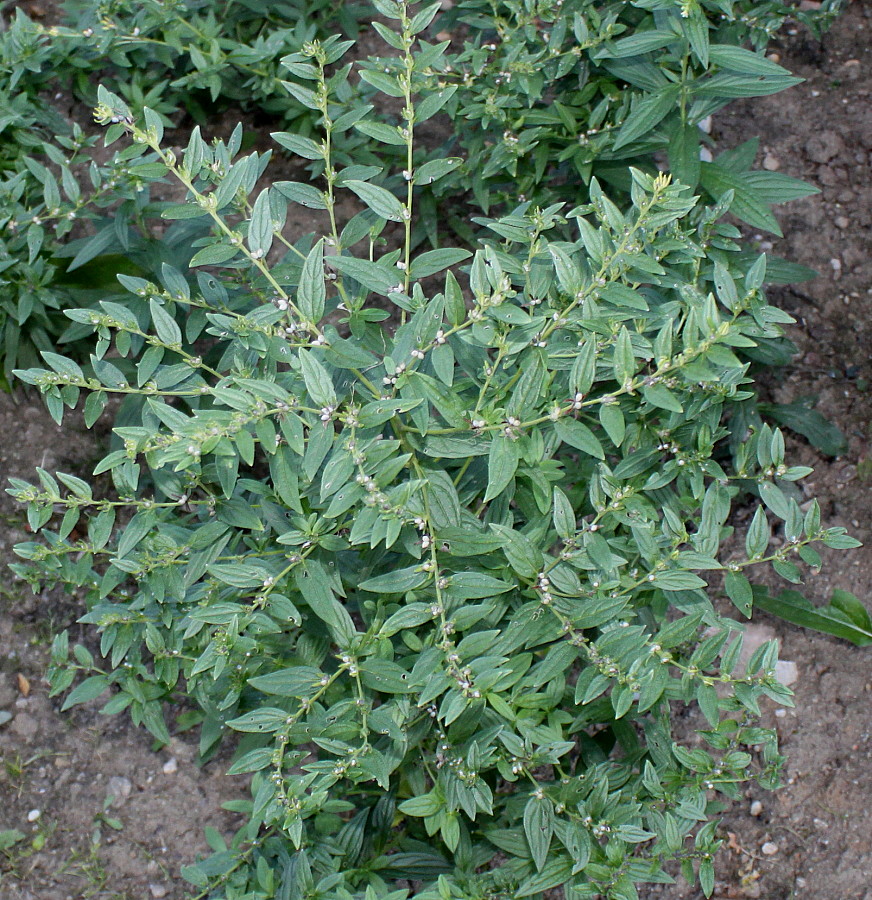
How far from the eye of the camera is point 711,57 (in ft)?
8.04

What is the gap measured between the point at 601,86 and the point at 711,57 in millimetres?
418

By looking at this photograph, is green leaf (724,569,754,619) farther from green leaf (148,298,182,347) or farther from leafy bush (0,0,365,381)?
leafy bush (0,0,365,381)

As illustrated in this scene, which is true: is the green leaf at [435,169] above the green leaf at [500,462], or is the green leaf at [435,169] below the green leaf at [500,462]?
above

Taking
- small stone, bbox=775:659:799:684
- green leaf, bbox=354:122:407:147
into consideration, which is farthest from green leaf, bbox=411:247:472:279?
small stone, bbox=775:659:799:684

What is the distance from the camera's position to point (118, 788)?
3018 mm

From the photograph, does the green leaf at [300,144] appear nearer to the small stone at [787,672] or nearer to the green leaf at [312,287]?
the green leaf at [312,287]

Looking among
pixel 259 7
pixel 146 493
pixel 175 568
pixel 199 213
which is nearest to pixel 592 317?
pixel 199 213

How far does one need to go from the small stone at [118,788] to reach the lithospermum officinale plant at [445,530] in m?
0.70

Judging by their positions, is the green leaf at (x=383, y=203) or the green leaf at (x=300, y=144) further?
the green leaf at (x=300, y=144)

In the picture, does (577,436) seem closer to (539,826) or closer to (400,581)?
(400,581)

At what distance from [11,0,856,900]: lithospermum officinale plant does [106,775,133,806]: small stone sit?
70cm

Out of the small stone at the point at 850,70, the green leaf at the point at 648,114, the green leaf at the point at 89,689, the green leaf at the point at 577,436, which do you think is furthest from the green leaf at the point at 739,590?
the small stone at the point at 850,70

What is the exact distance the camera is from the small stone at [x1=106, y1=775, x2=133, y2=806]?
3006 millimetres

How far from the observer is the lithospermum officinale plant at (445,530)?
189cm
